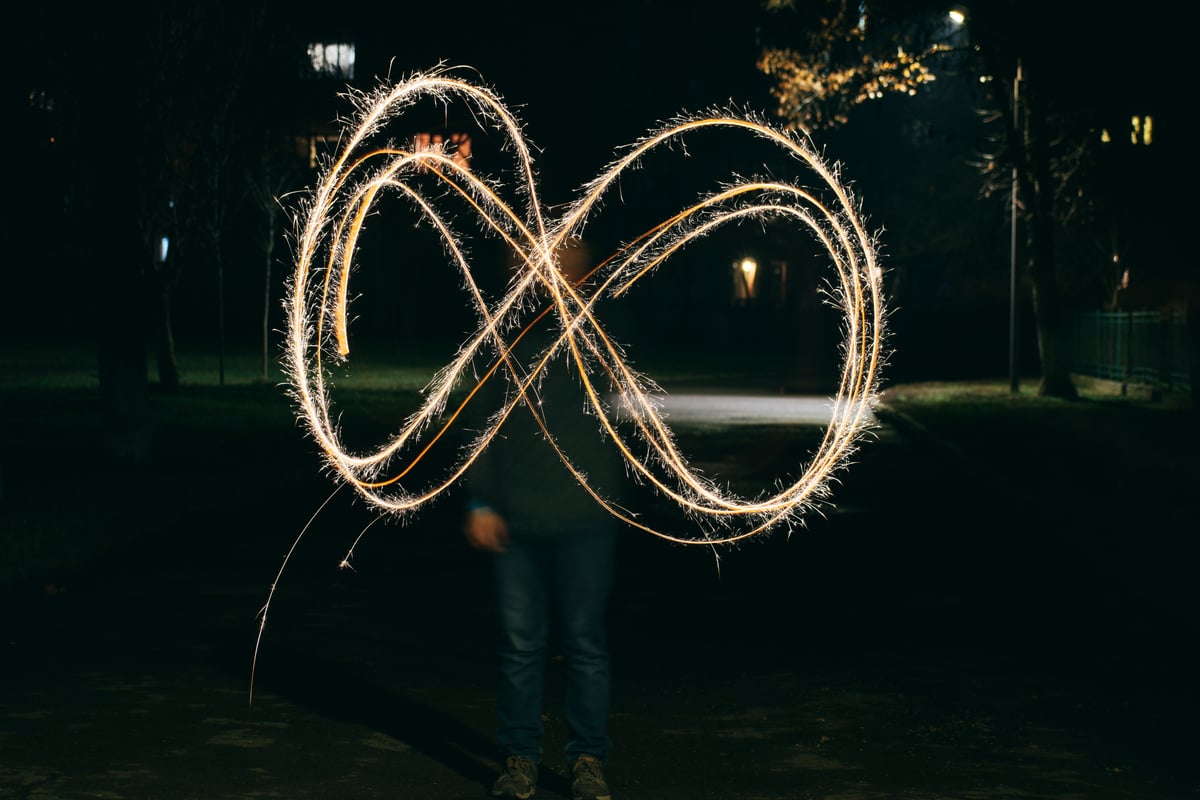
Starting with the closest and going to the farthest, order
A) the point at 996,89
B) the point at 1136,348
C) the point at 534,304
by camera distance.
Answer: the point at 534,304 < the point at 996,89 < the point at 1136,348

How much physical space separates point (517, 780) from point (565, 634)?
57 centimetres

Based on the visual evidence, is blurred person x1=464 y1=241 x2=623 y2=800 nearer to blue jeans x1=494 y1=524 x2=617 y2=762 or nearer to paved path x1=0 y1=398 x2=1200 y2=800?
blue jeans x1=494 y1=524 x2=617 y2=762

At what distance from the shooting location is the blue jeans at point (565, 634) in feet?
20.2

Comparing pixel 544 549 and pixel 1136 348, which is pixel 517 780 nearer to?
pixel 544 549

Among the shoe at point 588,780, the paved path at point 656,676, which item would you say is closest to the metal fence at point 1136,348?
the paved path at point 656,676

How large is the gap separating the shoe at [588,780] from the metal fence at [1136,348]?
27079mm

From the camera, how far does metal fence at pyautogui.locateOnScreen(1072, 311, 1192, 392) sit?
32438mm

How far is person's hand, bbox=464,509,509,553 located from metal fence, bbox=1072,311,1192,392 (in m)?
27.1

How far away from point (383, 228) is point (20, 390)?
105 ft

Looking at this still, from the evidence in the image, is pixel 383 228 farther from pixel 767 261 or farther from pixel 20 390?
pixel 20 390

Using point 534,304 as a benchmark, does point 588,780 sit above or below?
below

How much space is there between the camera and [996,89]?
3491 cm

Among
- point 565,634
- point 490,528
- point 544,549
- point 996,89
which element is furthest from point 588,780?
point 996,89

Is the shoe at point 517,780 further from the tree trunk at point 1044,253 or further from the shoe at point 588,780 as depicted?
the tree trunk at point 1044,253
